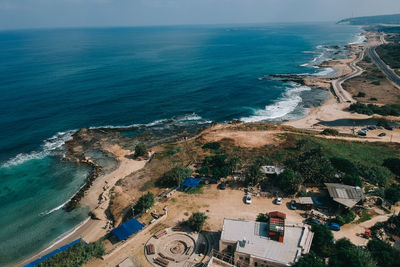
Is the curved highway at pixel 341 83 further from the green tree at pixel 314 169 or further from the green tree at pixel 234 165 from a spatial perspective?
the green tree at pixel 234 165

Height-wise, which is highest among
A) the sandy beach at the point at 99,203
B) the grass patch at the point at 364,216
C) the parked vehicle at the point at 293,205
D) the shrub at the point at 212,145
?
the shrub at the point at 212,145

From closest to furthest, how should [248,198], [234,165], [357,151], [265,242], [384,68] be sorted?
[265,242], [248,198], [234,165], [357,151], [384,68]

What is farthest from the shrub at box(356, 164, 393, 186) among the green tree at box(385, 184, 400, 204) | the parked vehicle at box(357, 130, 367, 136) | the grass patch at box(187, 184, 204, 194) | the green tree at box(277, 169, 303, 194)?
the grass patch at box(187, 184, 204, 194)

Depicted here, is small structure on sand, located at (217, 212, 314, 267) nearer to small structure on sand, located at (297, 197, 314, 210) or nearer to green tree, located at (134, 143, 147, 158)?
small structure on sand, located at (297, 197, 314, 210)

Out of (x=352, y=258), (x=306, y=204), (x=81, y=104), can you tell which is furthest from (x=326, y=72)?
(x=352, y=258)

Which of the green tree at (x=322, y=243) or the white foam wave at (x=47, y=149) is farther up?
the green tree at (x=322, y=243)

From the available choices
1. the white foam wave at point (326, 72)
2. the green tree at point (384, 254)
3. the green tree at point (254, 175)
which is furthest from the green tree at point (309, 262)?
the white foam wave at point (326, 72)

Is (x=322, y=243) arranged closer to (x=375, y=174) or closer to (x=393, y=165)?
(x=375, y=174)
